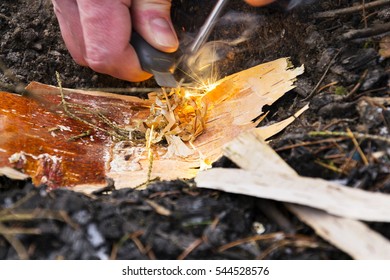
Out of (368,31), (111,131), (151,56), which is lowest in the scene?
(111,131)

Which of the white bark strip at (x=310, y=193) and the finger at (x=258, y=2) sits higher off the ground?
the finger at (x=258, y=2)

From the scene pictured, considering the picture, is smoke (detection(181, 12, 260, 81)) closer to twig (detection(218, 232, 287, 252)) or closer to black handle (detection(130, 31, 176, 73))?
black handle (detection(130, 31, 176, 73))

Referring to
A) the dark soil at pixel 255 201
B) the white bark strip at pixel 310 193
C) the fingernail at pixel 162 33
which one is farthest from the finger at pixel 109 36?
the white bark strip at pixel 310 193

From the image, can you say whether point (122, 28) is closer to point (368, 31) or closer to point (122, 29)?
point (122, 29)

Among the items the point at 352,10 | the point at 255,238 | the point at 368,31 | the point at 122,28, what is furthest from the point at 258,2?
the point at 255,238

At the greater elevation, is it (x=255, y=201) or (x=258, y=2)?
(x=258, y=2)

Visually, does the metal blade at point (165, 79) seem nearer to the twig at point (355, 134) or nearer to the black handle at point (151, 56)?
the black handle at point (151, 56)
